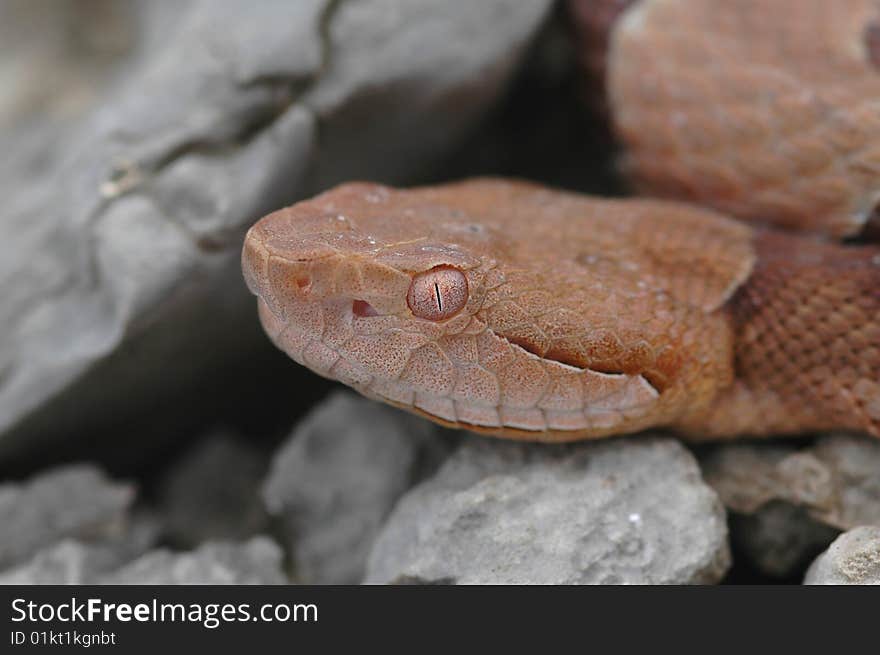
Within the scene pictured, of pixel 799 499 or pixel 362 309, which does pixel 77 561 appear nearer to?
pixel 362 309

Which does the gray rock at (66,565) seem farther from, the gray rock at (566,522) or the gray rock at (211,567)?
the gray rock at (566,522)

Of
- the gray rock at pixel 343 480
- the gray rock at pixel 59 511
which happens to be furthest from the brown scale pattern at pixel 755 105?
the gray rock at pixel 59 511

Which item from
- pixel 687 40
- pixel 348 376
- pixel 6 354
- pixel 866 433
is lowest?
pixel 866 433

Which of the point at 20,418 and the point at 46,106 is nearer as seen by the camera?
the point at 20,418

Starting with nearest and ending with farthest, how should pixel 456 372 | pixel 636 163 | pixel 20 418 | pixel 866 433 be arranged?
pixel 456 372
pixel 866 433
pixel 20 418
pixel 636 163

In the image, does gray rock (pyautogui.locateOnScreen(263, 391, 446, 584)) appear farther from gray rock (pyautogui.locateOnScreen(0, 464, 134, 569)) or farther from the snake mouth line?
the snake mouth line

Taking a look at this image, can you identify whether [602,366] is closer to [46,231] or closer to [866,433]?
[866,433]

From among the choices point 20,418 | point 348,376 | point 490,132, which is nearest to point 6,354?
point 20,418
